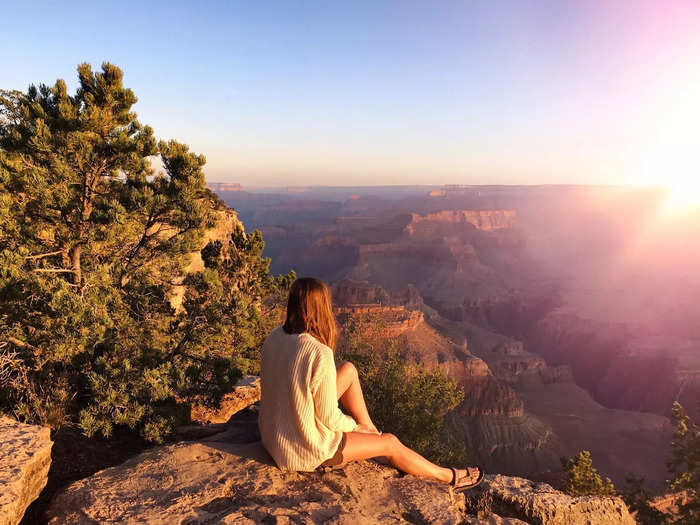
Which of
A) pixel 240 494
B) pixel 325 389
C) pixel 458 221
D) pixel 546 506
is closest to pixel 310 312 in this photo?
pixel 325 389

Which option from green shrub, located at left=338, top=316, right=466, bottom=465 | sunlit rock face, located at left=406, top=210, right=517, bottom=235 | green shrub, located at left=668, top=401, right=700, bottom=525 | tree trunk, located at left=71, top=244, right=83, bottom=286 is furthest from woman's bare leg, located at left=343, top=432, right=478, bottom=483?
sunlit rock face, located at left=406, top=210, right=517, bottom=235

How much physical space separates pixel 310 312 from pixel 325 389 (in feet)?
2.45

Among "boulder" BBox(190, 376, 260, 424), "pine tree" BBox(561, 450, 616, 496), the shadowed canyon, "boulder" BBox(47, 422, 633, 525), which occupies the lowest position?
the shadowed canyon

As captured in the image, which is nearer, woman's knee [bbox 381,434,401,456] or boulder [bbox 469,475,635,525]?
woman's knee [bbox 381,434,401,456]

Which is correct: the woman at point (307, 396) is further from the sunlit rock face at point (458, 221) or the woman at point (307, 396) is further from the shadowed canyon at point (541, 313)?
the sunlit rock face at point (458, 221)

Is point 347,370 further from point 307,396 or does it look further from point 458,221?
point 458,221

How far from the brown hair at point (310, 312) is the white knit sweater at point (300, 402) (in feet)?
0.31

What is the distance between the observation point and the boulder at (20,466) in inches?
127

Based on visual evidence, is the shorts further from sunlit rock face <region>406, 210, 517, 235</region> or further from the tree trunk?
sunlit rock face <region>406, 210, 517, 235</region>

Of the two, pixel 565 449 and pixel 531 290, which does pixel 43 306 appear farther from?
pixel 531 290

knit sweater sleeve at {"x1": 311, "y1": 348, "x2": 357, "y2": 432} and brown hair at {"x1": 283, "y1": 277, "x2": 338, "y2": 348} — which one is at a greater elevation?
brown hair at {"x1": 283, "y1": 277, "x2": 338, "y2": 348}

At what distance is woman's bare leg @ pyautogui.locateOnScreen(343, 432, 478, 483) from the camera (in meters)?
4.08

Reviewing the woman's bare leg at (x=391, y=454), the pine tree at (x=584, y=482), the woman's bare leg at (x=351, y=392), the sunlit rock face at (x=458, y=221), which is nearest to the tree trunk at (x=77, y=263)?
the woman's bare leg at (x=351, y=392)

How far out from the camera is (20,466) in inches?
140
